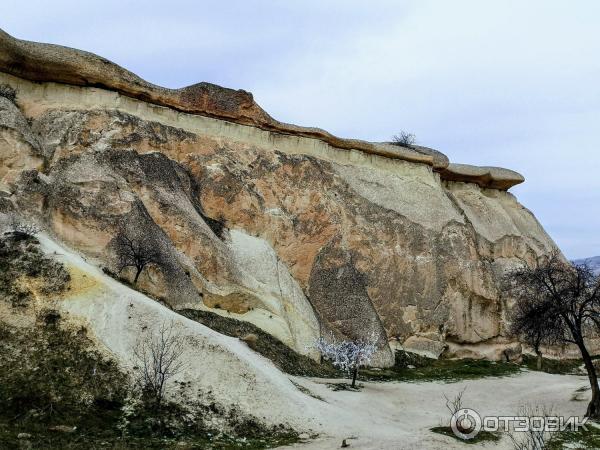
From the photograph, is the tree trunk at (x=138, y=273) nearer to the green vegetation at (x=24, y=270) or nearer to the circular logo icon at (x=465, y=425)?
the green vegetation at (x=24, y=270)

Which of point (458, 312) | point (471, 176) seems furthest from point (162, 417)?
point (471, 176)

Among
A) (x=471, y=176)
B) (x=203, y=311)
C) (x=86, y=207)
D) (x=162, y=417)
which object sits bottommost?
(x=162, y=417)

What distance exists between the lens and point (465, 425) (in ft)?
49.7

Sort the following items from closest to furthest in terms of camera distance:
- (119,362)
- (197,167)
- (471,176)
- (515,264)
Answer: (119,362) → (197,167) → (515,264) → (471,176)

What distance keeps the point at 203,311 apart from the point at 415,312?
11.9m

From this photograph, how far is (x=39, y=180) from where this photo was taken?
66.9 feet

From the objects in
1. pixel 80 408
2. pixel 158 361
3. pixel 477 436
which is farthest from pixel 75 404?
pixel 477 436

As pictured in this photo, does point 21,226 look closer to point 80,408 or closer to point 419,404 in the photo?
point 80,408

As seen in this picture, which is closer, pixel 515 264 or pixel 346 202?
pixel 346 202

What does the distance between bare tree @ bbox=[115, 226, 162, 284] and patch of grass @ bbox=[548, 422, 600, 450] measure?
12310 millimetres

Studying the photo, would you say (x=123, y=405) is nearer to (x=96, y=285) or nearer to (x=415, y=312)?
(x=96, y=285)

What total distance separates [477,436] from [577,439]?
7.89 ft

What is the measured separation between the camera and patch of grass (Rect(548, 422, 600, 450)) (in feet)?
45.1

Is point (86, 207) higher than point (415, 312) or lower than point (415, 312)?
higher
